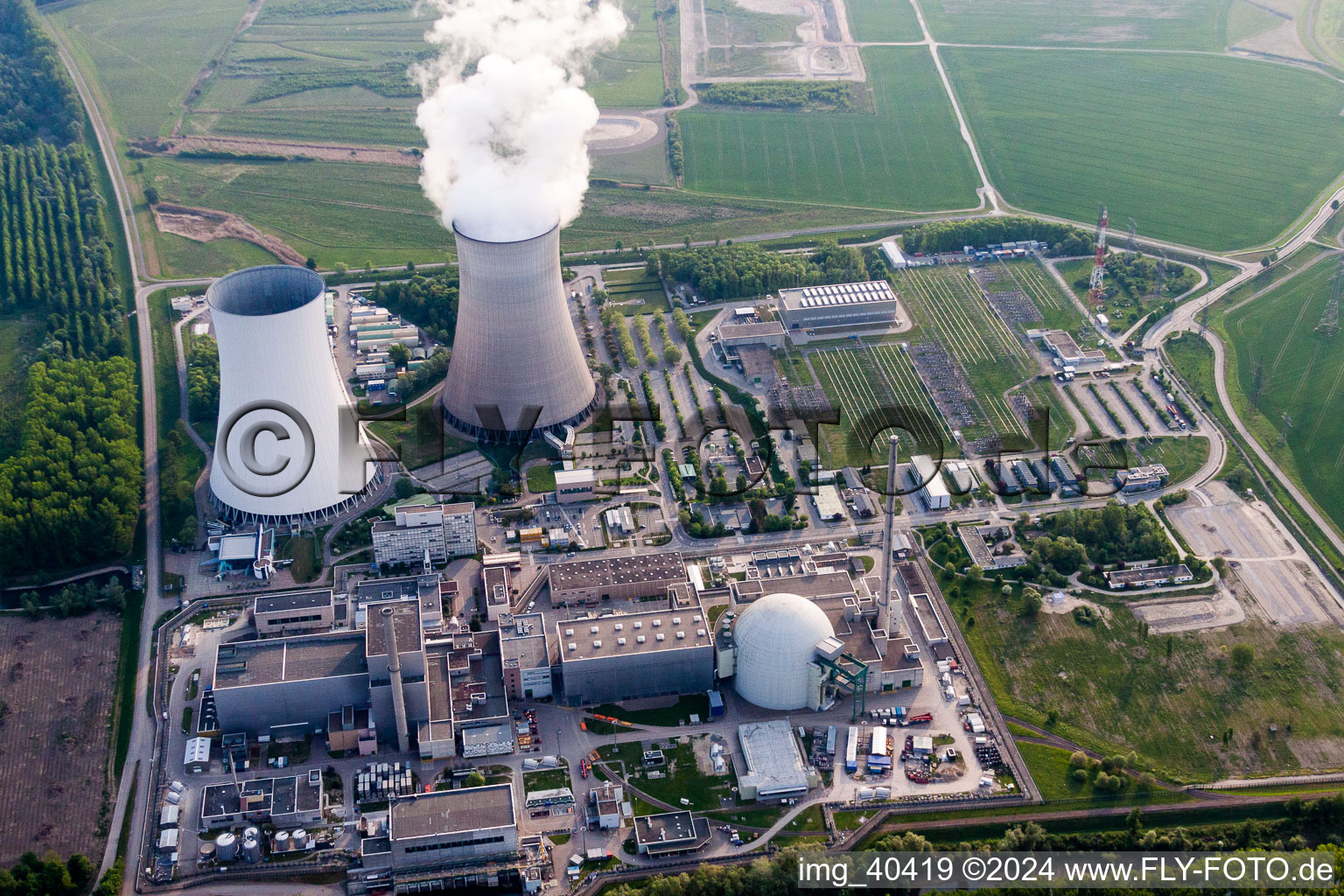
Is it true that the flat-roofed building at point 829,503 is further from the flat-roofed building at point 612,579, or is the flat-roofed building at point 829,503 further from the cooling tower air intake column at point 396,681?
the cooling tower air intake column at point 396,681

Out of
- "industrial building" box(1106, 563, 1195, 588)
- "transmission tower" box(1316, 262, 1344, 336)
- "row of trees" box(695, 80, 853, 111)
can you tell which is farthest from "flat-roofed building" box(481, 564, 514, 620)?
"row of trees" box(695, 80, 853, 111)

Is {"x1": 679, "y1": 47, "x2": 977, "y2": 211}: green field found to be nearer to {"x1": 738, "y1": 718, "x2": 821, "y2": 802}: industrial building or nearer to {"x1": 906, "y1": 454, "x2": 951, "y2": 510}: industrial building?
{"x1": 906, "y1": 454, "x2": 951, "y2": 510}: industrial building

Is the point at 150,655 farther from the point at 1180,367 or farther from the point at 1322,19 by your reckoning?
the point at 1322,19

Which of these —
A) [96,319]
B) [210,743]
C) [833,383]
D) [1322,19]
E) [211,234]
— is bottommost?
[210,743]

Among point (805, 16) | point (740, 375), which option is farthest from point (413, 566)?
point (805, 16)

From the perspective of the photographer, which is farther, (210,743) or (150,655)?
(150,655)

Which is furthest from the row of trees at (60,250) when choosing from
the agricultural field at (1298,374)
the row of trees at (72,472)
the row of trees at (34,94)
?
the agricultural field at (1298,374)

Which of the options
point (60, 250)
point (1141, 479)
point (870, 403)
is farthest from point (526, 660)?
point (60, 250)
